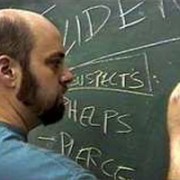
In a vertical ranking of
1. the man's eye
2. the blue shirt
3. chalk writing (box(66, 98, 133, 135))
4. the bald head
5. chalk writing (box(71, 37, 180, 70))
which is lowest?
chalk writing (box(66, 98, 133, 135))

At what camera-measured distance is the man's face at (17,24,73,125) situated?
1.37 metres

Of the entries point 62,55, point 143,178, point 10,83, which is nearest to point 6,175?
point 10,83

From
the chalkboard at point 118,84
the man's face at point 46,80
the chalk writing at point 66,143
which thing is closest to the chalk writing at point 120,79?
the chalkboard at point 118,84

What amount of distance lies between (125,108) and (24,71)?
42 cm

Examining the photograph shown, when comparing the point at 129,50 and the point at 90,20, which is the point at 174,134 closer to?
the point at 129,50

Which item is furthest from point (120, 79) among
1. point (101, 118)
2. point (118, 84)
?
point (101, 118)

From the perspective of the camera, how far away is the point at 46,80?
1.40m

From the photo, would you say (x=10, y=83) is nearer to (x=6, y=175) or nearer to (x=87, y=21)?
(x=6, y=175)

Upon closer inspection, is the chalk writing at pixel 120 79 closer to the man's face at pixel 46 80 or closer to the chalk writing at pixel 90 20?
the chalk writing at pixel 90 20

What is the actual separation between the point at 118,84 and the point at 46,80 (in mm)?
347

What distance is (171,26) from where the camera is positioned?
65.2 inches

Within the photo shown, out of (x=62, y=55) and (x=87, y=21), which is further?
(x=87, y=21)

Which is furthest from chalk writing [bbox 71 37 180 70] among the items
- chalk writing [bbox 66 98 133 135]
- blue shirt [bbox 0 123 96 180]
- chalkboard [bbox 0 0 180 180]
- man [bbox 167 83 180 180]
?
blue shirt [bbox 0 123 96 180]

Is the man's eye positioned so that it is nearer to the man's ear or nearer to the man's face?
the man's face
